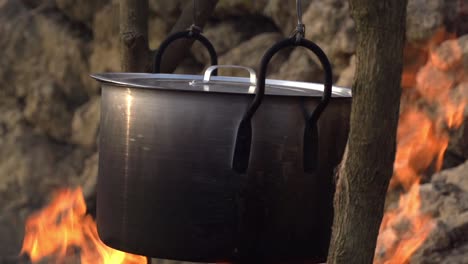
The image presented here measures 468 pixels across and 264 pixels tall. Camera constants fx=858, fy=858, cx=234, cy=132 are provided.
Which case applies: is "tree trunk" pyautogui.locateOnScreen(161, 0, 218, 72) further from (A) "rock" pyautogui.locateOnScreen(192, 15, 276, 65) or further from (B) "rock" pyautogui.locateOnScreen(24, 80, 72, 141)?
(B) "rock" pyautogui.locateOnScreen(24, 80, 72, 141)

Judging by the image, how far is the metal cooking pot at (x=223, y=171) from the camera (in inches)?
80.1

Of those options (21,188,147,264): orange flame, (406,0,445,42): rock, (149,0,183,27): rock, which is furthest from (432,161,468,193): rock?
(149,0,183,27): rock

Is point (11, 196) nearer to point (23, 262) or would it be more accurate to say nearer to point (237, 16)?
point (23, 262)

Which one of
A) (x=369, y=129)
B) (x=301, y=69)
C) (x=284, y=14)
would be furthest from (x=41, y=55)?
(x=369, y=129)

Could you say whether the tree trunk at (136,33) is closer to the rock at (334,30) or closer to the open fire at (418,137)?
the rock at (334,30)

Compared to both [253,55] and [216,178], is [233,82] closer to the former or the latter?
[216,178]

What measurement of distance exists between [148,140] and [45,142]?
262 cm

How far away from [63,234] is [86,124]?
768 mm

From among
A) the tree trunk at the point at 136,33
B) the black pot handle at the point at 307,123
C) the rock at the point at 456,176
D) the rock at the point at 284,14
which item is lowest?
the rock at the point at 456,176

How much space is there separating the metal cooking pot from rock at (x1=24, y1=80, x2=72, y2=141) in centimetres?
244

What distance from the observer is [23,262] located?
14.5 feet

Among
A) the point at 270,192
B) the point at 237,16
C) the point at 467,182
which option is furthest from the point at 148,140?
the point at 237,16

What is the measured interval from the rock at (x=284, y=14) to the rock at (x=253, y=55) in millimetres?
85

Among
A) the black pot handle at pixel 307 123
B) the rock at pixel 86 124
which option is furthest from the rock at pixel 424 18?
the rock at pixel 86 124
